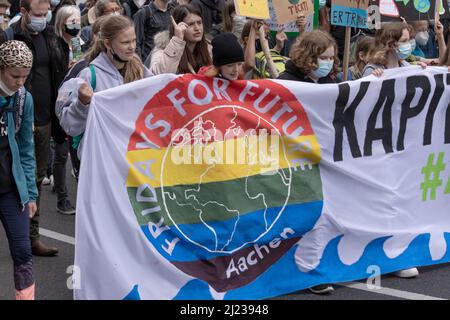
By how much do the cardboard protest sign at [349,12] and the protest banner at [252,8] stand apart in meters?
0.58


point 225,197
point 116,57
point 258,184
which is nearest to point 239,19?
point 116,57

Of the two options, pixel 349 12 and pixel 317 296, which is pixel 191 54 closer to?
pixel 349 12

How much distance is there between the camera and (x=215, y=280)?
5.48 m

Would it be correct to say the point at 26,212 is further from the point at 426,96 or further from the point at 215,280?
the point at 426,96

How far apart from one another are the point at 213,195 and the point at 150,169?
0.45m

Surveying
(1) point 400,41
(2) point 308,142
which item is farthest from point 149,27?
(2) point 308,142

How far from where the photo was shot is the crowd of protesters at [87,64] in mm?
4957

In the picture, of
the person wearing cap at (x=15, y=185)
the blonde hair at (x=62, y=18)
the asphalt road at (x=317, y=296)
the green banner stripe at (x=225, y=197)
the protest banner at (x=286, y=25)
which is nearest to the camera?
the person wearing cap at (x=15, y=185)

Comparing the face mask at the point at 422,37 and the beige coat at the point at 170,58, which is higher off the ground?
the beige coat at the point at 170,58

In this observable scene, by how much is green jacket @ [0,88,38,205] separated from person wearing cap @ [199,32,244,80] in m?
1.15

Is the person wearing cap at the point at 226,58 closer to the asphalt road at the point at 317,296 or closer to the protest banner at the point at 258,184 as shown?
the protest banner at the point at 258,184

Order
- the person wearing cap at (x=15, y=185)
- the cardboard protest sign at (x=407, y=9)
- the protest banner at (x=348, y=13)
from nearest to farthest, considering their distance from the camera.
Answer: the person wearing cap at (x=15, y=185) → the protest banner at (x=348, y=13) → the cardboard protest sign at (x=407, y=9)

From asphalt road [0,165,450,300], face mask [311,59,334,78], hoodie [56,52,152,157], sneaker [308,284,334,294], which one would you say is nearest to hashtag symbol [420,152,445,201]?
asphalt road [0,165,450,300]

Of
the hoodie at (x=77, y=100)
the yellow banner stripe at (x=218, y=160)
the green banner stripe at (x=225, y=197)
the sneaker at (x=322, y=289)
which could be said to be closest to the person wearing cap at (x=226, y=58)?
the yellow banner stripe at (x=218, y=160)
